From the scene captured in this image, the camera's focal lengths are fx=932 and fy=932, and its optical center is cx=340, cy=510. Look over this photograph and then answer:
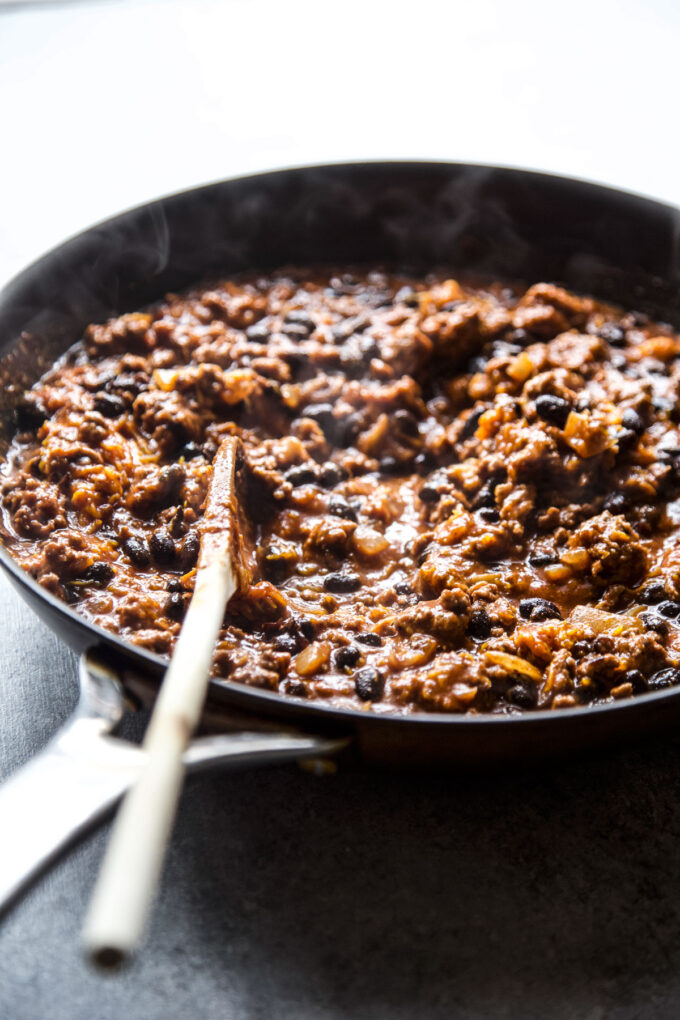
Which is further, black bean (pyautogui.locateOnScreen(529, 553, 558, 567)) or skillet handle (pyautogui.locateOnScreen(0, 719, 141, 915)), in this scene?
black bean (pyautogui.locateOnScreen(529, 553, 558, 567))

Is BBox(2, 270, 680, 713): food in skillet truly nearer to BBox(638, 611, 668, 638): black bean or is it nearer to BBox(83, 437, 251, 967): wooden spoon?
BBox(638, 611, 668, 638): black bean

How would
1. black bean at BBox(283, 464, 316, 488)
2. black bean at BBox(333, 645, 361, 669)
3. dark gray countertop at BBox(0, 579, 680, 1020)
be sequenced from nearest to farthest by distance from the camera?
dark gray countertop at BBox(0, 579, 680, 1020), black bean at BBox(333, 645, 361, 669), black bean at BBox(283, 464, 316, 488)

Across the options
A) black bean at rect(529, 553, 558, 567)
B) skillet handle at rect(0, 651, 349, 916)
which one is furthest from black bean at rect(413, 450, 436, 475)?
skillet handle at rect(0, 651, 349, 916)

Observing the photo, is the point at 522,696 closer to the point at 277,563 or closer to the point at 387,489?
the point at 277,563

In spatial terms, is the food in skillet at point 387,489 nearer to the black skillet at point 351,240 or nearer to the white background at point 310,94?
the black skillet at point 351,240

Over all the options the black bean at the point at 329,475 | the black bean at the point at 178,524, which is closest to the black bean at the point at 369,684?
the black bean at the point at 178,524

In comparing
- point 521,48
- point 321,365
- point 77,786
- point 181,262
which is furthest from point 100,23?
point 77,786
